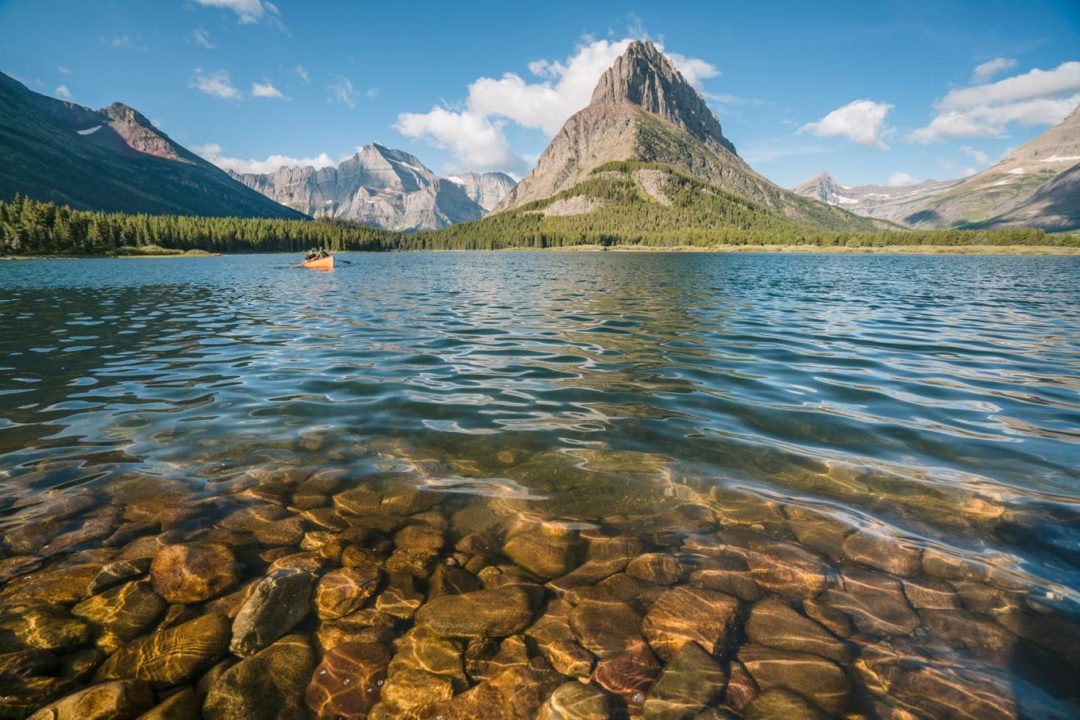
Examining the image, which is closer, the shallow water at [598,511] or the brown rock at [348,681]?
the brown rock at [348,681]

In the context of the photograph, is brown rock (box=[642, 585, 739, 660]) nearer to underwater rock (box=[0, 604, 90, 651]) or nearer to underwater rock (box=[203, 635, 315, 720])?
underwater rock (box=[203, 635, 315, 720])

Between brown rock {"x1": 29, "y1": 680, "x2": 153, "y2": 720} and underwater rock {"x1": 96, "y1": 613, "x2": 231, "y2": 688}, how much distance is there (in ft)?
0.83

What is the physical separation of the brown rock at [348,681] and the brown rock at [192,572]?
2103mm

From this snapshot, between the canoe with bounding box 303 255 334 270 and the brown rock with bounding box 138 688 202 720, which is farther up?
the canoe with bounding box 303 255 334 270

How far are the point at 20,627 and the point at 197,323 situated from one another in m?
26.9

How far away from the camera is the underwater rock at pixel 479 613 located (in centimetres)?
555

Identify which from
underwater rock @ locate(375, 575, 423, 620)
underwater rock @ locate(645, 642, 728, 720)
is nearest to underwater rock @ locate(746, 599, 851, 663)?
underwater rock @ locate(645, 642, 728, 720)

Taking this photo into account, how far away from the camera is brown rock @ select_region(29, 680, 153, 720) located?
4152mm

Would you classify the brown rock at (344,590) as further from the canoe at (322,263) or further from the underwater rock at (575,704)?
the canoe at (322,263)

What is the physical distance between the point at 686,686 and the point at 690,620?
36.9 inches

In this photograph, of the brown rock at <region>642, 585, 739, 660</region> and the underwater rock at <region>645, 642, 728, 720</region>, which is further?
the brown rock at <region>642, 585, 739, 660</region>

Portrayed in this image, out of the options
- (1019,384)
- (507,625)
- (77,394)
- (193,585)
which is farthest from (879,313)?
(77,394)

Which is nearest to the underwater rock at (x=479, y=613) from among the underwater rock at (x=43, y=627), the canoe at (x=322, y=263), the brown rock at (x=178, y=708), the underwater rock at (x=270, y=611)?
the underwater rock at (x=270, y=611)

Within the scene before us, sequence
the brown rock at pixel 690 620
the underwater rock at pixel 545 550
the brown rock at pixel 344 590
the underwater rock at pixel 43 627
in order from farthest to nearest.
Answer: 1. the underwater rock at pixel 545 550
2. the brown rock at pixel 344 590
3. the brown rock at pixel 690 620
4. the underwater rock at pixel 43 627
